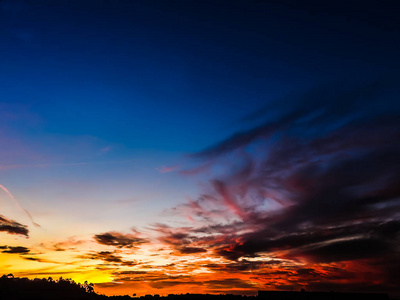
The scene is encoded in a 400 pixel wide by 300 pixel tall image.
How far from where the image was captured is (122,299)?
15062cm

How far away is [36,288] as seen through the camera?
6137 inches

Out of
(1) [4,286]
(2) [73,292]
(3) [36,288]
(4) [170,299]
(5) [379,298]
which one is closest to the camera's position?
(5) [379,298]

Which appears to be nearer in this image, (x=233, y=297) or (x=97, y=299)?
(x=233, y=297)

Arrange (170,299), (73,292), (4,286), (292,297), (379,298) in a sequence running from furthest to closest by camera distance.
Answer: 1. (73,292)
2. (4,286)
3. (170,299)
4. (292,297)
5. (379,298)

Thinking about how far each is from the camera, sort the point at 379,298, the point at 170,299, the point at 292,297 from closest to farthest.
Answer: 1. the point at 379,298
2. the point at 292,297
3. the point at 170,299

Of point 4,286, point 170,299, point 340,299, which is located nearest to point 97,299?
point 4,286

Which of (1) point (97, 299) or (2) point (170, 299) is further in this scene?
(1) point (97, 299)

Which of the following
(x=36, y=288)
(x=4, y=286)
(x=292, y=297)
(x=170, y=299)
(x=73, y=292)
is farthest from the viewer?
(x=73, y=292)

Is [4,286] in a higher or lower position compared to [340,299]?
higher

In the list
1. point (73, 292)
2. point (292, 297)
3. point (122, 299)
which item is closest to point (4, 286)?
point (73, 292)

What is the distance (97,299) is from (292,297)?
388 ft

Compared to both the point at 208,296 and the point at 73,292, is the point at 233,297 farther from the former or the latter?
the point at 73,292

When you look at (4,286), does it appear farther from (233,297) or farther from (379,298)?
(379,298)

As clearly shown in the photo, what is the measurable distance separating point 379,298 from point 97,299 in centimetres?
13637
